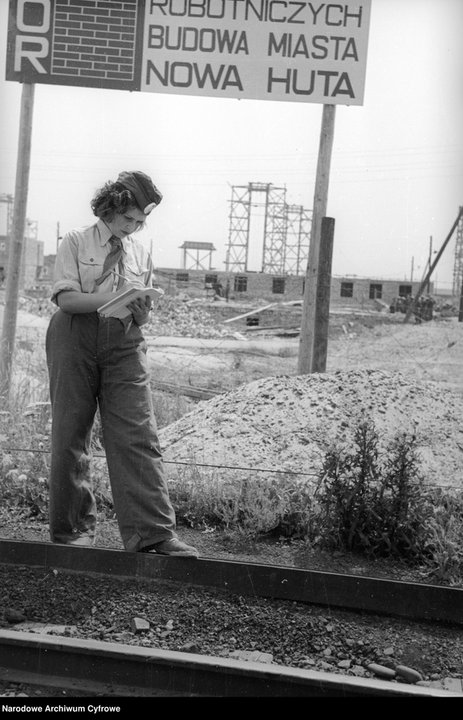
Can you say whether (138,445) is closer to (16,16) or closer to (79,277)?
(79,277)

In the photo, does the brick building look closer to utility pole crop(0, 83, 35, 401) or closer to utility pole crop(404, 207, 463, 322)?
utility pole crop(404, 207, 463, 322)

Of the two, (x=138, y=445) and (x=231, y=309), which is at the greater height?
(x=231, y=309)

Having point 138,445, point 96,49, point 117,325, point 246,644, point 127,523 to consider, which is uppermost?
point 96,49

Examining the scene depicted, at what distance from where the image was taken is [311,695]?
273cm

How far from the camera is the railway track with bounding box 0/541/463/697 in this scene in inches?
108

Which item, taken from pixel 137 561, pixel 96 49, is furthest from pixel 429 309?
pixel 137 561

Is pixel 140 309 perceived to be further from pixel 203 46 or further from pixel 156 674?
pixel 203 46

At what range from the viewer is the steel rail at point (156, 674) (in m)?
2.72

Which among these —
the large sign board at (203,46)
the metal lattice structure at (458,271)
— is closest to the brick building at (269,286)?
the metal lattice structure at (458,271)

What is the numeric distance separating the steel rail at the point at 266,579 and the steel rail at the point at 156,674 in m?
0.82

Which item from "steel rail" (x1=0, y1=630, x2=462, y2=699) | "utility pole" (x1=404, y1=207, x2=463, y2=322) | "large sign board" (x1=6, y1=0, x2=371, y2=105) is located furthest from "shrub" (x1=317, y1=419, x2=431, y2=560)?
"large sign board" (x1=6, y1=0, x2=371, y2=105)

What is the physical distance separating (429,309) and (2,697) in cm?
482

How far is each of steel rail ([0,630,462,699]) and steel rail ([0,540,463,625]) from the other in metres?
0.82

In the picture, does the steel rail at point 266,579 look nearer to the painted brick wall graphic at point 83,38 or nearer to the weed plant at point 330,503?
the weed plant at point 330,503
